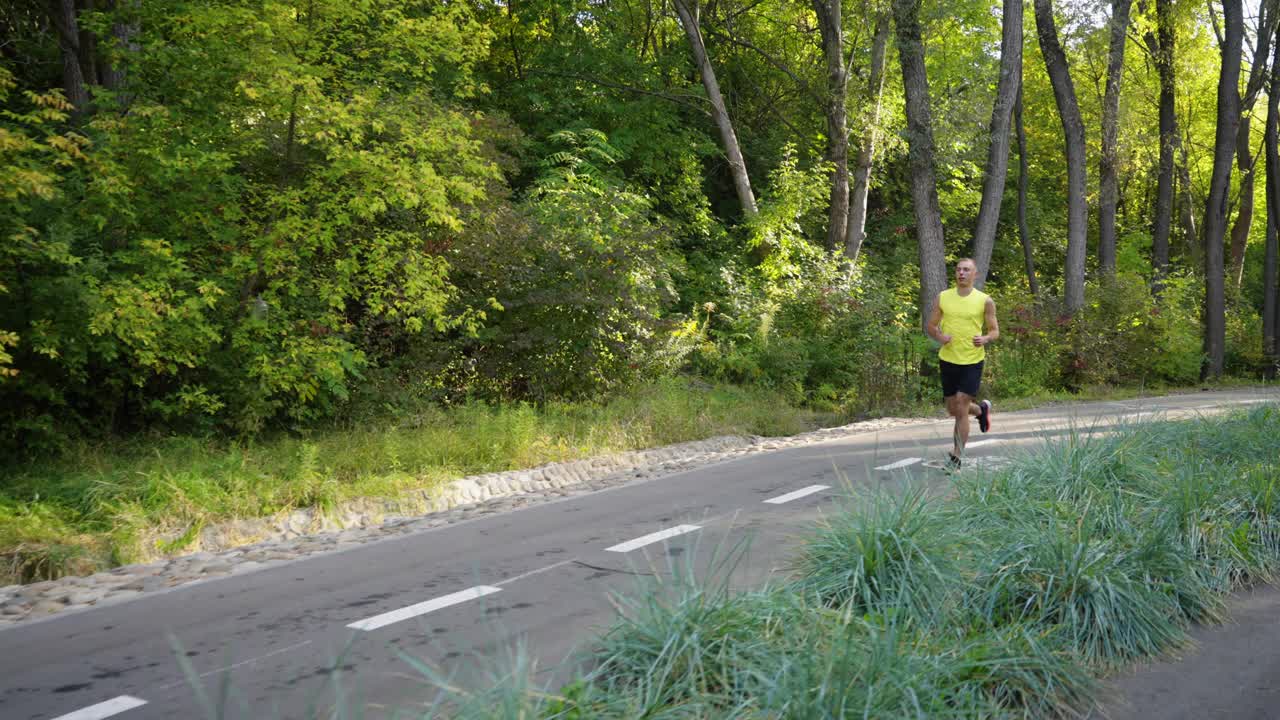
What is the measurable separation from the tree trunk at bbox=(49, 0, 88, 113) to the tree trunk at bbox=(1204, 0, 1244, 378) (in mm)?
25756

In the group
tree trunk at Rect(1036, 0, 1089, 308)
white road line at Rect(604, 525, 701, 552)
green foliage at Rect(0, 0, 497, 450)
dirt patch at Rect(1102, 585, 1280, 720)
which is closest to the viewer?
dirt patch at Rect(1102, 585, 1280, 720)

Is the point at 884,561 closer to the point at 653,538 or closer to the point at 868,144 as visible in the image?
the point at 653,538

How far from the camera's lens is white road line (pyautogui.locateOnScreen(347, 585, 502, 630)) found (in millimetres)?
5234

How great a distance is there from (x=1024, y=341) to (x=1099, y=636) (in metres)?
18.8

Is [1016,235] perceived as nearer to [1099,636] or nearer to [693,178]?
[693,178]

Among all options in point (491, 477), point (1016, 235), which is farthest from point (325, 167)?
point (1016, 235)

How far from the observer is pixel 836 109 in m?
24.0

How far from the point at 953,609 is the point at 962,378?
5399 millimetres

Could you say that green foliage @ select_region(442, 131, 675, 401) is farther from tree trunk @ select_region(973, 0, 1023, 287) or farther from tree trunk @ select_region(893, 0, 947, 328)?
tree trunk @ select_region(973, 0, 1023, 287)

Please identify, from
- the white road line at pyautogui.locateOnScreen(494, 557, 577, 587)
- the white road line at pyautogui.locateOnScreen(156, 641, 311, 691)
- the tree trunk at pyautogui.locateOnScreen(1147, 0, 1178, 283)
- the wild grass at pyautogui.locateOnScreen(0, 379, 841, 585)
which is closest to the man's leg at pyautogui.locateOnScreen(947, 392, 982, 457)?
the wild grass at pyautogui.locateOnScreen(0, 379, 841, 585)

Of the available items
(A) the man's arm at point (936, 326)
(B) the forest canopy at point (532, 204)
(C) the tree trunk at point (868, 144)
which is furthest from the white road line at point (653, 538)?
(C) the tree trunk at point (868, 144)

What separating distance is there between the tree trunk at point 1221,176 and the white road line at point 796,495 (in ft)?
66.9

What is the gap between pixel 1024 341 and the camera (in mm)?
21891

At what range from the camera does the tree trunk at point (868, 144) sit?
76.9 ft
